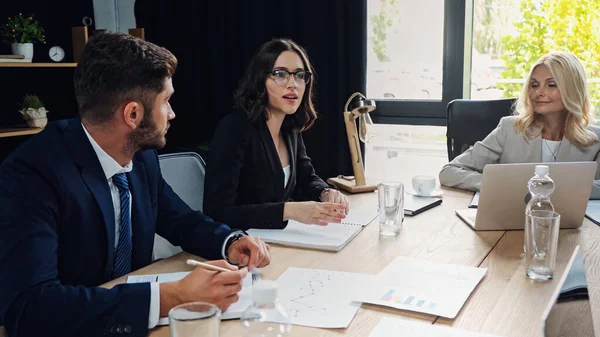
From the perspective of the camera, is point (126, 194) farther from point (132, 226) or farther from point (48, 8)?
point (48, 8)

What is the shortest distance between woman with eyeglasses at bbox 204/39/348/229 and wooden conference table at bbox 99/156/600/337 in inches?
14.2

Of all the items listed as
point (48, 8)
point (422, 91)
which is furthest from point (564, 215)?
point (48, 8)

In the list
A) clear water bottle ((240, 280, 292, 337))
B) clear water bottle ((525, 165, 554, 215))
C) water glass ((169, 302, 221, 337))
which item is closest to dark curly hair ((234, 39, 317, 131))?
clear water bottle ((525, 165, 554, 215))

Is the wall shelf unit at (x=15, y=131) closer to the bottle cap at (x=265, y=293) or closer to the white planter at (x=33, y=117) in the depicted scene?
the white planter at (x=33, y=117)

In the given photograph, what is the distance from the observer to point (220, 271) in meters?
1.13

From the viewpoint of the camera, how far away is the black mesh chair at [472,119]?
8.83 ft

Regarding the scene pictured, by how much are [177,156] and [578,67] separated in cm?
170

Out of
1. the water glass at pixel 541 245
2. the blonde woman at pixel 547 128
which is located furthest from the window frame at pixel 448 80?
the water glass at pixel 541 245

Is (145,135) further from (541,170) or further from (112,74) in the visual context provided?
(541,170)

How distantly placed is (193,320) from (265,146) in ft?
4.31

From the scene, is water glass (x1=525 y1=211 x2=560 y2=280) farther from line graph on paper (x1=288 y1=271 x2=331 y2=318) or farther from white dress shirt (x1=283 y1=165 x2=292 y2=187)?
white dress shirt (x1=283 y1=165 x2=292 y2=187)

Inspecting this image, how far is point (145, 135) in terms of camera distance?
54.4 inches

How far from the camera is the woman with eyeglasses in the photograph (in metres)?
1.93

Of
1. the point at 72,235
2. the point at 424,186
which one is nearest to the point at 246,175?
the point at 424,186
